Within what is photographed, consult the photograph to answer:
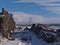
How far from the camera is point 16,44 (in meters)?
42.8

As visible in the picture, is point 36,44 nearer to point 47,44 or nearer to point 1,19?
point 47,44

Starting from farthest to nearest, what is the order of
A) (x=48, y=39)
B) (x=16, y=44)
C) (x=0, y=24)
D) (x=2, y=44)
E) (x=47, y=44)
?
(x=0, y=24) → (x=48, y=39) → (x=47, y=44) → (x=16, y=44) → (x=2, y=44)

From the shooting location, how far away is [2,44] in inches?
1575

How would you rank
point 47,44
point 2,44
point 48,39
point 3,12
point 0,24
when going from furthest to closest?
point 3,12 → point 0,24 → point 48,39 → point 47,44 → point 2,44

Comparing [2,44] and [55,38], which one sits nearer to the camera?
[2,44]

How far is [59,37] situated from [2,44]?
13517 mm

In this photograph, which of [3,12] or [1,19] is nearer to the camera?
[1,19]

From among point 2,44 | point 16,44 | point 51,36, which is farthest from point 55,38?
point 2,44

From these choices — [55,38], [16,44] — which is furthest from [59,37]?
[16,44]

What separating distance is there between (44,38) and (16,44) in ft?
31.9

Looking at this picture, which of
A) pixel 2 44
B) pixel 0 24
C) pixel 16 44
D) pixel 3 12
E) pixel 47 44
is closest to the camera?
pixel 2 44

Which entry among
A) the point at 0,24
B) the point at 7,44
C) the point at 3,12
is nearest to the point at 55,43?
the point at 7,44

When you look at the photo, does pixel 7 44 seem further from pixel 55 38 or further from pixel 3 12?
pixel 3 12

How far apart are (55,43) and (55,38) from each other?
4637mm
